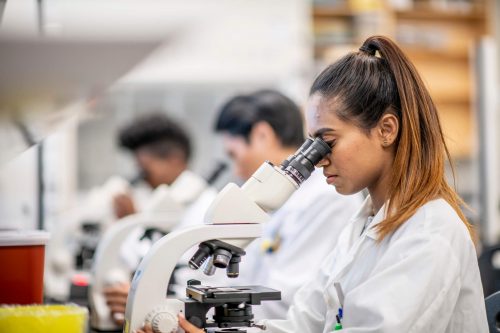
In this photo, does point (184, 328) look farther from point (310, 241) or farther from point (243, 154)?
point (243, 154)

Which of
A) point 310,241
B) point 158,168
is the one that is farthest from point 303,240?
point 158,168

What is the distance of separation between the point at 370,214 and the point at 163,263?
55cm

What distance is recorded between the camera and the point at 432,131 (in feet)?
5.15

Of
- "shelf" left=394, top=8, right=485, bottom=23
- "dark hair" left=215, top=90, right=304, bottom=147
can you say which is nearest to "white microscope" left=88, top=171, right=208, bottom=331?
"dark hair" left=215, top=90, right=304, bottom=147

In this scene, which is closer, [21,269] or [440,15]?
[21,269]

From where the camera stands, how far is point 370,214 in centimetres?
179

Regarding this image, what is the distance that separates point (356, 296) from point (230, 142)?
1534mm

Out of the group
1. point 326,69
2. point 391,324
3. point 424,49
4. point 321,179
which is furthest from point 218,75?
point 391,324

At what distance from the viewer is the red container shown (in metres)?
1.45

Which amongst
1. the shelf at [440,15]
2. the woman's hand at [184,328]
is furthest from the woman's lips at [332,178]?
the shelf at [440,15]

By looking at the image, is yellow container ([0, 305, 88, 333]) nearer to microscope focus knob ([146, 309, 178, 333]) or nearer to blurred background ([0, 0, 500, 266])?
microscope focus knob ([146, 309, 178, 333])

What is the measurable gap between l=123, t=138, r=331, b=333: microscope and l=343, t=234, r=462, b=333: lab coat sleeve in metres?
0.22

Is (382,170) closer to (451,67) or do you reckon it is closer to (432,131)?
(432,131)

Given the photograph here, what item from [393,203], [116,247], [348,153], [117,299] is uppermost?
[348,153]
